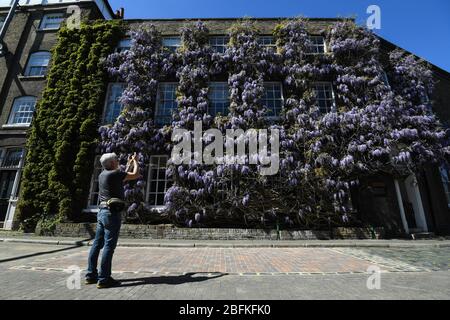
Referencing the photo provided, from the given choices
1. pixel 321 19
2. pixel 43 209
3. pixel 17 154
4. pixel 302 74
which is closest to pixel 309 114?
pixel 302 74

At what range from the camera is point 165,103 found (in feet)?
46.6

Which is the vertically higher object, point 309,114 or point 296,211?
point 309,114

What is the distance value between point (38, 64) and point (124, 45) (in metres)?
5.32

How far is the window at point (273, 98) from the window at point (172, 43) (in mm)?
5579

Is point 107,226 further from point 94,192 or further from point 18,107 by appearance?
point 18,107

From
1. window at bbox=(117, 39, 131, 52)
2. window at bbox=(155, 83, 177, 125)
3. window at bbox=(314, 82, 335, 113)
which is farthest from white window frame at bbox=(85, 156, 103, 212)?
window at bbox=(314, 82, 335, 113)

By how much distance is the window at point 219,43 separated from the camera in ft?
50.3

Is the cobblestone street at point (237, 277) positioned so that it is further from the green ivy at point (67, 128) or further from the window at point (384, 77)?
the window at point (384, 77)

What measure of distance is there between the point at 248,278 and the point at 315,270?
5.38ft

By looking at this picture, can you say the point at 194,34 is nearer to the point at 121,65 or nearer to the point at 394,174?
the point at 121,65

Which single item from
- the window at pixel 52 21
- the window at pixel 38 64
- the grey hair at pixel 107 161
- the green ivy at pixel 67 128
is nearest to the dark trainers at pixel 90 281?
the grey hair at pixel 107 161

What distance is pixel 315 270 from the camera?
18.3 ft

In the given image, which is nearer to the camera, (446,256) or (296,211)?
(446,256)

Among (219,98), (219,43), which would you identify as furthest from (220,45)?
(219,98)
